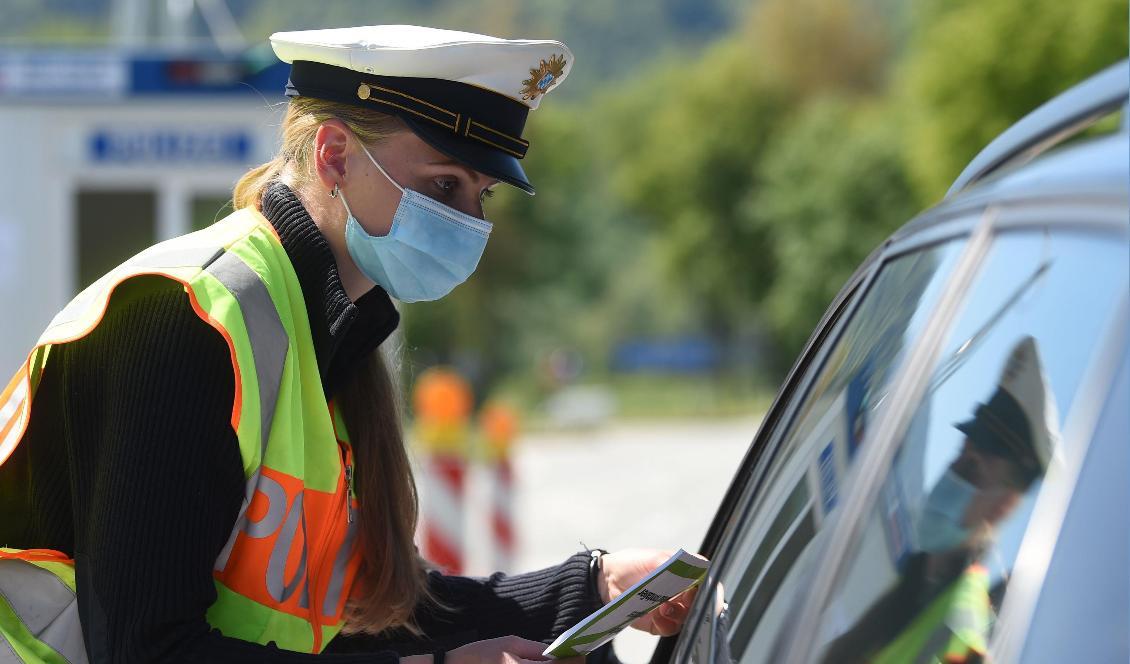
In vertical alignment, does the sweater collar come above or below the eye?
below

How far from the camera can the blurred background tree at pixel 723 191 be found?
135 ft

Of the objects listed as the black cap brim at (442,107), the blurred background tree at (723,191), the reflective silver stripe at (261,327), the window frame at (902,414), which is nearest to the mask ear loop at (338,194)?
the black cap brim at (442,107)

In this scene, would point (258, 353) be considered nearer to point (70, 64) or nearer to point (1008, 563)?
point (1008, 563)

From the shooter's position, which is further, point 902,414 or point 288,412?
point 288,412

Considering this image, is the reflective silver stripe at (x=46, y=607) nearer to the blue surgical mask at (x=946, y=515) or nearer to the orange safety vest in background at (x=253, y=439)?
the orange safety vest in background at (x=253, y=439)

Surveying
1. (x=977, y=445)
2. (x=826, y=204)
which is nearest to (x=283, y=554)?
(x=977, y=445)

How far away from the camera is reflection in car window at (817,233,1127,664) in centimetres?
112

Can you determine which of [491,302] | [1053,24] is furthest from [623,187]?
[1053,24]

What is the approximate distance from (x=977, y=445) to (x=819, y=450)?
482mm

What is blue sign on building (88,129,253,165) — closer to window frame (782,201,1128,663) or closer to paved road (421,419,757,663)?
paved road (421,419,757,663)

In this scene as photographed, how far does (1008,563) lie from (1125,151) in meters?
0.34

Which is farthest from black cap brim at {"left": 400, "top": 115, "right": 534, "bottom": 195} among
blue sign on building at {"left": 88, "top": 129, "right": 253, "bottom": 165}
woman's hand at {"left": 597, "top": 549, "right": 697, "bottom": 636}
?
blue sign on building at {"left": 88, "top": 129, "right": 253, "bottom": 165}

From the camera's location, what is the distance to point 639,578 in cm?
240

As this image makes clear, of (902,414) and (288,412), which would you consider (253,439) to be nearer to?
(288,412)
